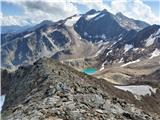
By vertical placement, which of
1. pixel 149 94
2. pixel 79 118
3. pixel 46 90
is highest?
pixel 46 90

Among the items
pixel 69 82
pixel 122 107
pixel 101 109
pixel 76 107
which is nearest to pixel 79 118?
pixel 76 107

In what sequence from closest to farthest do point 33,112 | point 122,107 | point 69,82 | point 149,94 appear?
point 33,112
point 122,107
point 69,82
point 149,94

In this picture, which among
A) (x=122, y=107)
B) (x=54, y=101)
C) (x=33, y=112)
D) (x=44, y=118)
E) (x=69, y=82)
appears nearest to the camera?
(x=44, y=118)

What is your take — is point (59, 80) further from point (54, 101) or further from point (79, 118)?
point (79, 118)

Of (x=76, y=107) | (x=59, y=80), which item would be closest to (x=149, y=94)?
(x=59, y=80)

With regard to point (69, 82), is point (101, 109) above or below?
below

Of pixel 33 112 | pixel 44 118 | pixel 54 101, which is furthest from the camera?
pixel 54 101

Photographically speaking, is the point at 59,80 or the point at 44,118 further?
the point at 59,80

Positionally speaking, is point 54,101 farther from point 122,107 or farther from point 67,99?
point 122,107

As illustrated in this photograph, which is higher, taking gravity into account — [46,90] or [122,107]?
[46,90]
